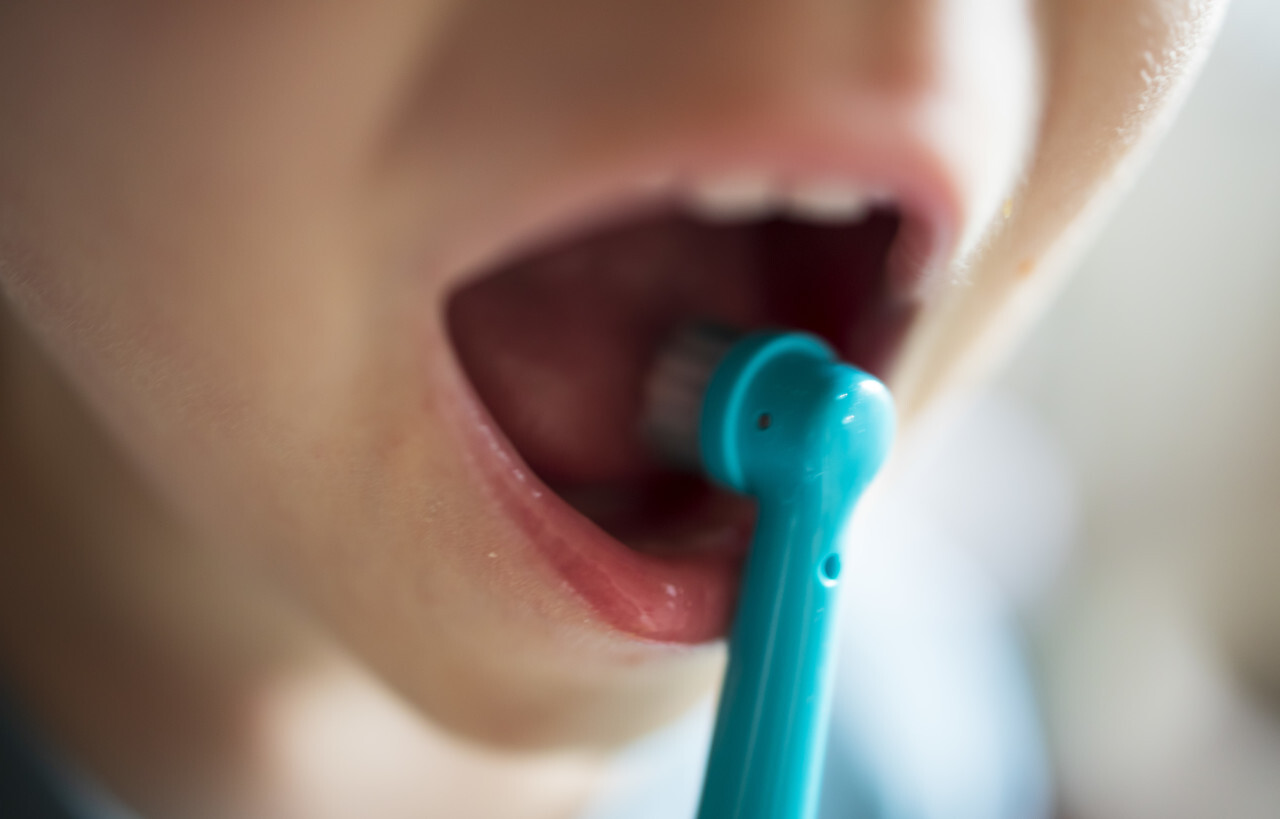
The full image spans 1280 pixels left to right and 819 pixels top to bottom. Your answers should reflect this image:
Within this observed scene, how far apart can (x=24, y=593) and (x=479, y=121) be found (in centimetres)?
25

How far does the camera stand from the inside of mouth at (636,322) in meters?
0.41

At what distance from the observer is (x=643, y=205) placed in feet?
1.07

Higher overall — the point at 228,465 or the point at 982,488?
the point at 982,488

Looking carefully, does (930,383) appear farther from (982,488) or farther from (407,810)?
(982,488)

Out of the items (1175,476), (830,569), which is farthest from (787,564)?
(1175,476)

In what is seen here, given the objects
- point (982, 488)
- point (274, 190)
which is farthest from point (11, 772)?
point (982, 488)

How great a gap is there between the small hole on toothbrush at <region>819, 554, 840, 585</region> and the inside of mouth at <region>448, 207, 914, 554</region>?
0.07m

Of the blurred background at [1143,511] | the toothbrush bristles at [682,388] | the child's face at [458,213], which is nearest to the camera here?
the child's face at [458,213]

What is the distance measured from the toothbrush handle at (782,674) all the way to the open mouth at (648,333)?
0.04 meters

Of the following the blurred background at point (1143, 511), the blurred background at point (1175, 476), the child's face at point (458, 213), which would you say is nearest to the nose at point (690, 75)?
the child's face at point (458, 213)

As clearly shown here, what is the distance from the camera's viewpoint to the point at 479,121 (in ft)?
0.88

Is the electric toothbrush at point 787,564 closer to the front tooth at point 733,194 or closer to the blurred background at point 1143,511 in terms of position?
the front tooth at point 733,194

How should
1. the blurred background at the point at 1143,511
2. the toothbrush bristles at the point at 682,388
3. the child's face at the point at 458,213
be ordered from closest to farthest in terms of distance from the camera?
the child's face at the point at 458,213 → the toothbrush bristles at the point at 682,388 → the blurred background at the point at 1143,511

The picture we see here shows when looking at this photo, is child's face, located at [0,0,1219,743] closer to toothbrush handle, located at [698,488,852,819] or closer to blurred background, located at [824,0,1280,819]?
toothbrush handle, located at [698,488,852,819]
